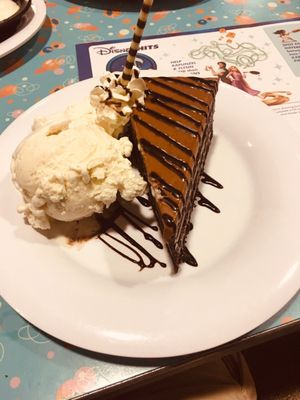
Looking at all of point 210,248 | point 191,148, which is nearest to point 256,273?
point 210,248

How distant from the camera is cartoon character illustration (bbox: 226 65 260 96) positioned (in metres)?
1.64

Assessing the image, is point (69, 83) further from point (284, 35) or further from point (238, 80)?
point (284, 35)

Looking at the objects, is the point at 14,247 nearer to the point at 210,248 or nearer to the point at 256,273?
the point at 210,248

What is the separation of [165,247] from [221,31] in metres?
1.21

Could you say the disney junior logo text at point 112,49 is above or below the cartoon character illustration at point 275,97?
above

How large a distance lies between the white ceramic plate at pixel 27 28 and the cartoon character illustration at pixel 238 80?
834 mm

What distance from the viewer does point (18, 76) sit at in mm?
1709

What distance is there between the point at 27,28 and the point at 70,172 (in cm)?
96

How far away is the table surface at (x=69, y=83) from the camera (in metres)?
0.94

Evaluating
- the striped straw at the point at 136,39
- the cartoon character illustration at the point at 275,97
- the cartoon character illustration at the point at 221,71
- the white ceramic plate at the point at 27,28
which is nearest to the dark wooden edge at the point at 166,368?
the striped straw at the point at 136,39

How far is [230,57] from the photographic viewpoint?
5.85ft

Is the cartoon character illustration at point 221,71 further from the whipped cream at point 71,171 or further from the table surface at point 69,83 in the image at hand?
the whipped cream at point 71,171

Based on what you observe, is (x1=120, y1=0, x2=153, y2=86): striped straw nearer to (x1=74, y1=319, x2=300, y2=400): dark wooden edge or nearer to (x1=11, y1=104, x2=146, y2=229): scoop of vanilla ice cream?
(x1=11, y1=104, x2=146, y2=229): scoop of vanilla ice cream

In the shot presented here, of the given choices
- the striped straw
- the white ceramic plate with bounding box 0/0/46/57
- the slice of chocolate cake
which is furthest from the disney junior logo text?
the striped straw
